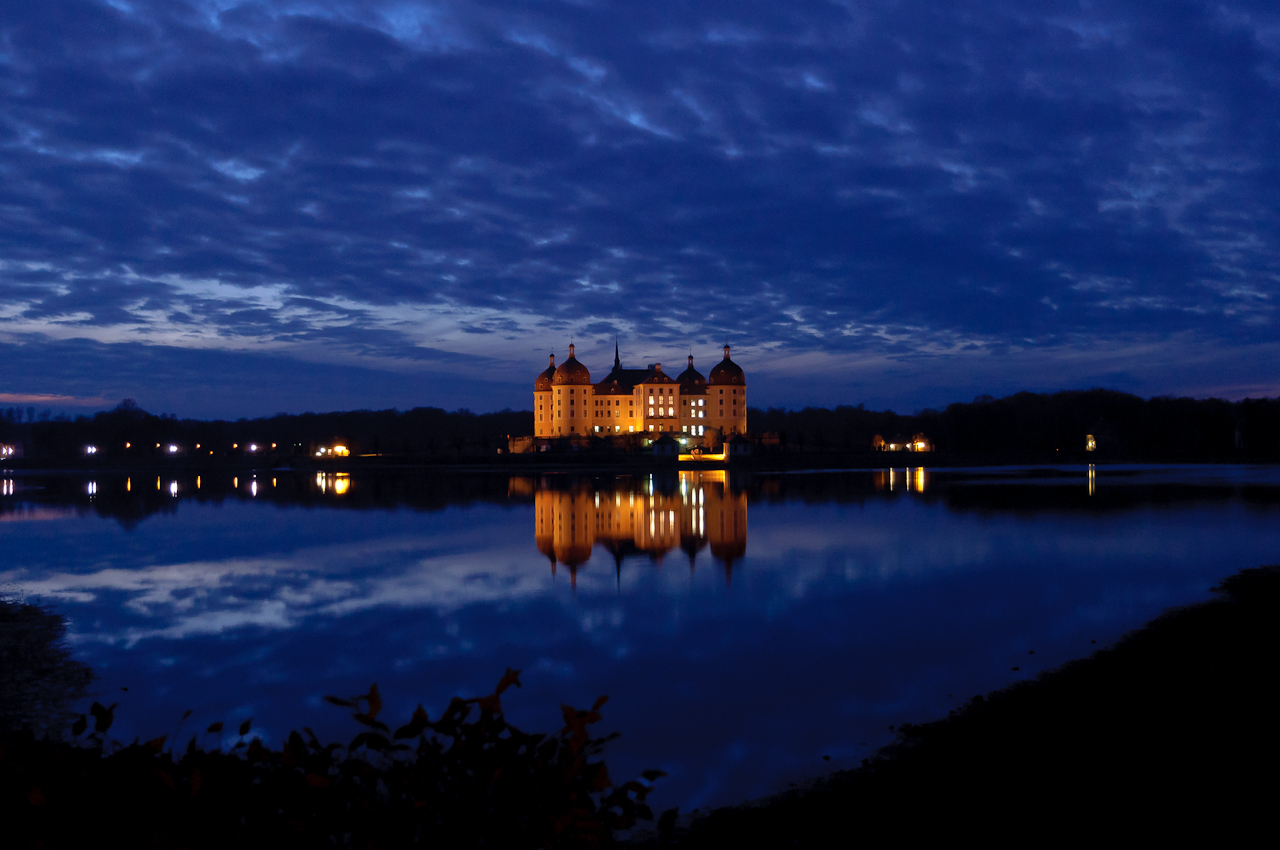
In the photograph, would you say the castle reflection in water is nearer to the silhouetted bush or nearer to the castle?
the silhouetted bush

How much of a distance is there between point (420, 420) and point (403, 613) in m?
171

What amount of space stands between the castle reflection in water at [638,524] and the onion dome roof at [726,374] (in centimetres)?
6171

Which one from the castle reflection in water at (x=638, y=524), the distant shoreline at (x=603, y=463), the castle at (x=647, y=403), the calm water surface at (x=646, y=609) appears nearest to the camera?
the calm water surface at (x=646, y=609)

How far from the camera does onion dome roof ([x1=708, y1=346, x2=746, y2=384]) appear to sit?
10394 centimetres

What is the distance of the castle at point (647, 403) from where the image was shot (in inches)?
4050

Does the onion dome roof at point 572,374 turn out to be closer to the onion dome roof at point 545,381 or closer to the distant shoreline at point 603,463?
the onion dome roof at point 545,381

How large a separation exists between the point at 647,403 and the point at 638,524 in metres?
77.8

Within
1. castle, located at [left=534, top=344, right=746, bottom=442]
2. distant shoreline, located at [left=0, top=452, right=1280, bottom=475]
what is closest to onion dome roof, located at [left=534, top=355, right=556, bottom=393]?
castle, located at [left=534, top=344, right=746, bottom=442]

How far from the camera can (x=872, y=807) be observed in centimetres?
562

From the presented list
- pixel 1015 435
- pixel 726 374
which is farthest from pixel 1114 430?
pixel 726 374

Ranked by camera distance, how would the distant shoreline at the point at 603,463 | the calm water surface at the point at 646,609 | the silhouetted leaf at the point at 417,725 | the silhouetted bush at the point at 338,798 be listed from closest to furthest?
the silhouetted bush at the point at 338,798, the silhouetted leaf at the point at 417,725, the calm water surface at the point at 646,609, the distant shoreline at the point at 603,463

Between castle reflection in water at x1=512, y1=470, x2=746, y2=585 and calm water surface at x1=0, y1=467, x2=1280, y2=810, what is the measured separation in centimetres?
21

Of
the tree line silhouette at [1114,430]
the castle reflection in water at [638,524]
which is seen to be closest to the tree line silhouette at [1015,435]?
the tree line silhouette at [1114,430]

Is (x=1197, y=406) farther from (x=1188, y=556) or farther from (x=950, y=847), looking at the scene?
(x=950, y=847)
